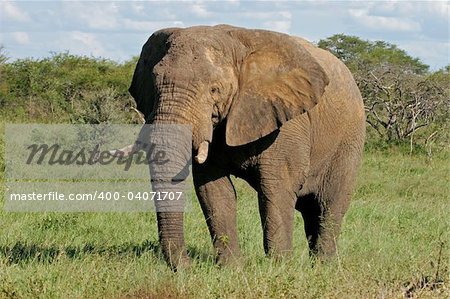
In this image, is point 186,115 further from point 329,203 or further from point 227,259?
point 329,203

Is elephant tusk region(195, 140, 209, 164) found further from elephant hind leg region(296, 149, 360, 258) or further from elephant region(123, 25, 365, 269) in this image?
elephant hind leg region(296, 149, 360, 258)

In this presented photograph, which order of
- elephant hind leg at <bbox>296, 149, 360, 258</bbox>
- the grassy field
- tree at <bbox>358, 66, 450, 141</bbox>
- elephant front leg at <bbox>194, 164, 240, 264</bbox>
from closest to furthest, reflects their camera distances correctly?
the grassy field < elephant front leg at <bbox>194, 164, 240, 264</bbox> < elephant hind leg at <bbox>296, 149, 360, 258</bbox> < tree at <bbox>358, 66, 450, 141</bbox>

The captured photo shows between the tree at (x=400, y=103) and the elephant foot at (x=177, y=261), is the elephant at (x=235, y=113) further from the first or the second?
the tree at (x=400, y=103)

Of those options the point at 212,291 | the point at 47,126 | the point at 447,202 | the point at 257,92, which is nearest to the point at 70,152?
the point at 47,126

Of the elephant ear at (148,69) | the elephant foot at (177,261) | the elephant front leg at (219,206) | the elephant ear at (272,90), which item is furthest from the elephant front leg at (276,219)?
the elephant ear at (148,69)

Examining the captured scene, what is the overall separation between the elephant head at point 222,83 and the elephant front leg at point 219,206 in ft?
1.58

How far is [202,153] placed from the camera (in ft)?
19.6

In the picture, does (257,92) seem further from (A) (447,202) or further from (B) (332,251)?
(A) (447,202)

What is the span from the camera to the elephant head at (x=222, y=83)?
235 inches

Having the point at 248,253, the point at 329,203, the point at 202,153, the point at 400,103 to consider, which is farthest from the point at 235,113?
the point at 400,103

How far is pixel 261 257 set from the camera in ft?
23.0

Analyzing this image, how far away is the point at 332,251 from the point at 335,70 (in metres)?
1.37

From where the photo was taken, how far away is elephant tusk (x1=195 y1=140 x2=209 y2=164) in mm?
5934

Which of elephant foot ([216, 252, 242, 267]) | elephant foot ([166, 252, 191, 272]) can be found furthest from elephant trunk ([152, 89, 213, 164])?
elephant foot ([216, 252, 242, 267])
